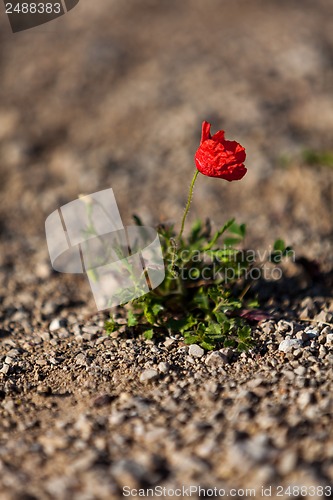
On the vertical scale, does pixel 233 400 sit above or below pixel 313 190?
above

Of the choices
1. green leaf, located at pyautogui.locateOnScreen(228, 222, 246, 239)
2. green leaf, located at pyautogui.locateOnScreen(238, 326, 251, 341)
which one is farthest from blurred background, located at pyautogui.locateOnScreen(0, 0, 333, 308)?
green leaf, located at pyautogui.locateOnScreen(238, 326, 251, 341)

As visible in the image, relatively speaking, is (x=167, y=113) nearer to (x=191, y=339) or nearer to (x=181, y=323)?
(x=181, y=323)

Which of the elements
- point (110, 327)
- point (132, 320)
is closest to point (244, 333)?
point (132, 320)

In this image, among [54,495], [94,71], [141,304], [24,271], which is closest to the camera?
[54,495]

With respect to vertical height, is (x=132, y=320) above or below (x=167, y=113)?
above

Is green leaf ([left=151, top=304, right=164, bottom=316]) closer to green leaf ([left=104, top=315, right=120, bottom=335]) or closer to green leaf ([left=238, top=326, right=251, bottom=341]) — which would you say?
green leaf ([left=104, top=315, right=120, bottom=335])

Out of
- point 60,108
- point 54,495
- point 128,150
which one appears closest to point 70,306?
point 54,495

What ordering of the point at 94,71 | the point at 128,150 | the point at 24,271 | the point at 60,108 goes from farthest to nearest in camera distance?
the point at 94,71 → the point at 60,108 → the point at 128,150 → the point at 24,271

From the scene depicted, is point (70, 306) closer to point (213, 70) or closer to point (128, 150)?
point (128, 150)
